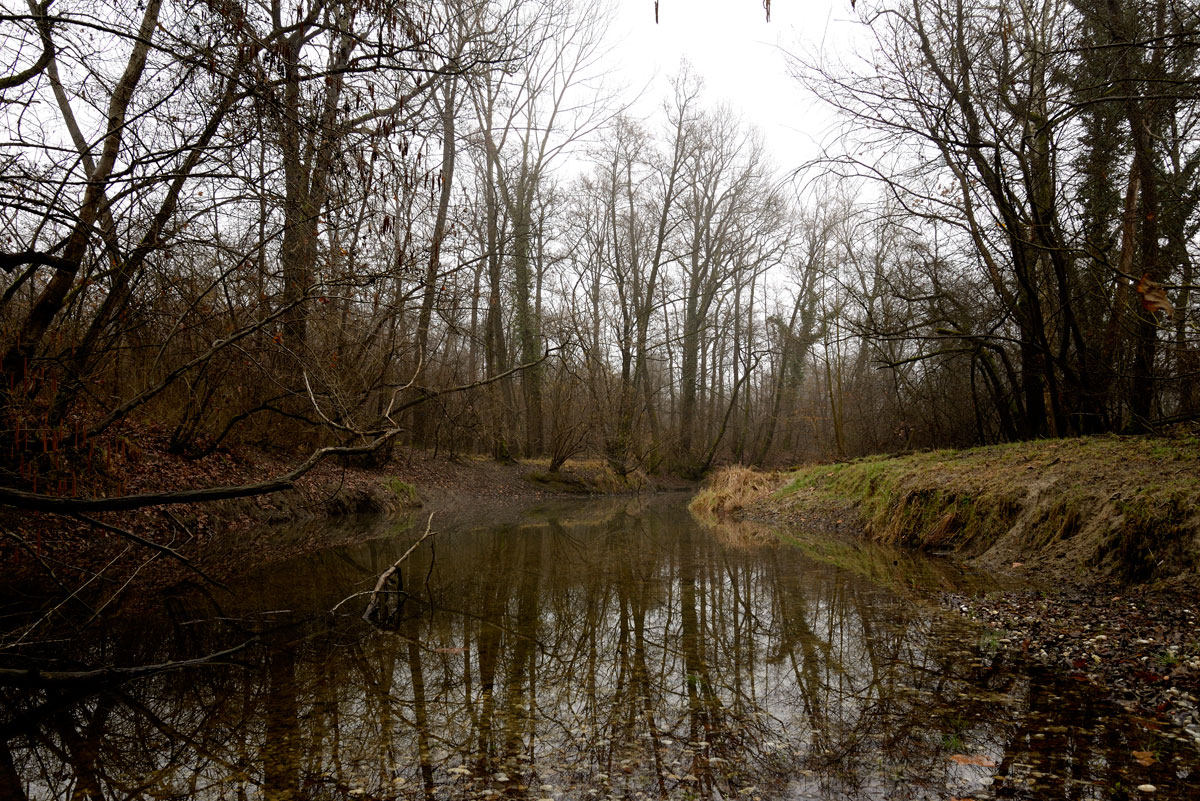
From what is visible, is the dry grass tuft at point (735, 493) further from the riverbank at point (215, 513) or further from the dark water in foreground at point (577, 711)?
the dark water in foreground at point (577, 711)

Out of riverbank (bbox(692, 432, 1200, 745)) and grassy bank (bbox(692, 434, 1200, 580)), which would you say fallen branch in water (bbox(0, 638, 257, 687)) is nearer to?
riverbank (bbox(692, 432, 1200, 745))

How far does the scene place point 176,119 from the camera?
14.9ft

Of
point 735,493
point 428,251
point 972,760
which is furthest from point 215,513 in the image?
point 735,493

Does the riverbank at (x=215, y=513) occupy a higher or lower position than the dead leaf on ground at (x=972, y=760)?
higher

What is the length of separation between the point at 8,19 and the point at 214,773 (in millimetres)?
3915

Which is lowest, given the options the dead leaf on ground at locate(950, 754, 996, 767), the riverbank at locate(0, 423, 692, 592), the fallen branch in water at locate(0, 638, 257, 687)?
the dead leaf on ground at locate(950, 754, 996, 767)

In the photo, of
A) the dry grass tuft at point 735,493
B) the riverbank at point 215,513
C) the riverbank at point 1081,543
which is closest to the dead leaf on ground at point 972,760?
the riverbank at point 1081,543

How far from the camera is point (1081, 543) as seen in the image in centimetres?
645

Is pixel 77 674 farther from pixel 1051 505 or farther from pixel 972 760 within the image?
pixel 1051 505

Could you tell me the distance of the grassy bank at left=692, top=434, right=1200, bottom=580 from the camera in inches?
222

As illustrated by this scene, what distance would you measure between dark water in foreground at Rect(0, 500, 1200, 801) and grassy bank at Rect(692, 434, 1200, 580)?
5.70ft

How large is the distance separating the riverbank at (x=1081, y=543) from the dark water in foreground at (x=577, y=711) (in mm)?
388

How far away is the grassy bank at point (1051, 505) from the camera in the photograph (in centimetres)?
563

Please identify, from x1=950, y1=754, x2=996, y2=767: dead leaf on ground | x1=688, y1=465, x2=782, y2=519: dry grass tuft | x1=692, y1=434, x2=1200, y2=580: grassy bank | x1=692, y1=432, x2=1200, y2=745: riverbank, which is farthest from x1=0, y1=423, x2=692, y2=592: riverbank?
x1=692, y1=434, x2=1200, y2=580: grassy bank
